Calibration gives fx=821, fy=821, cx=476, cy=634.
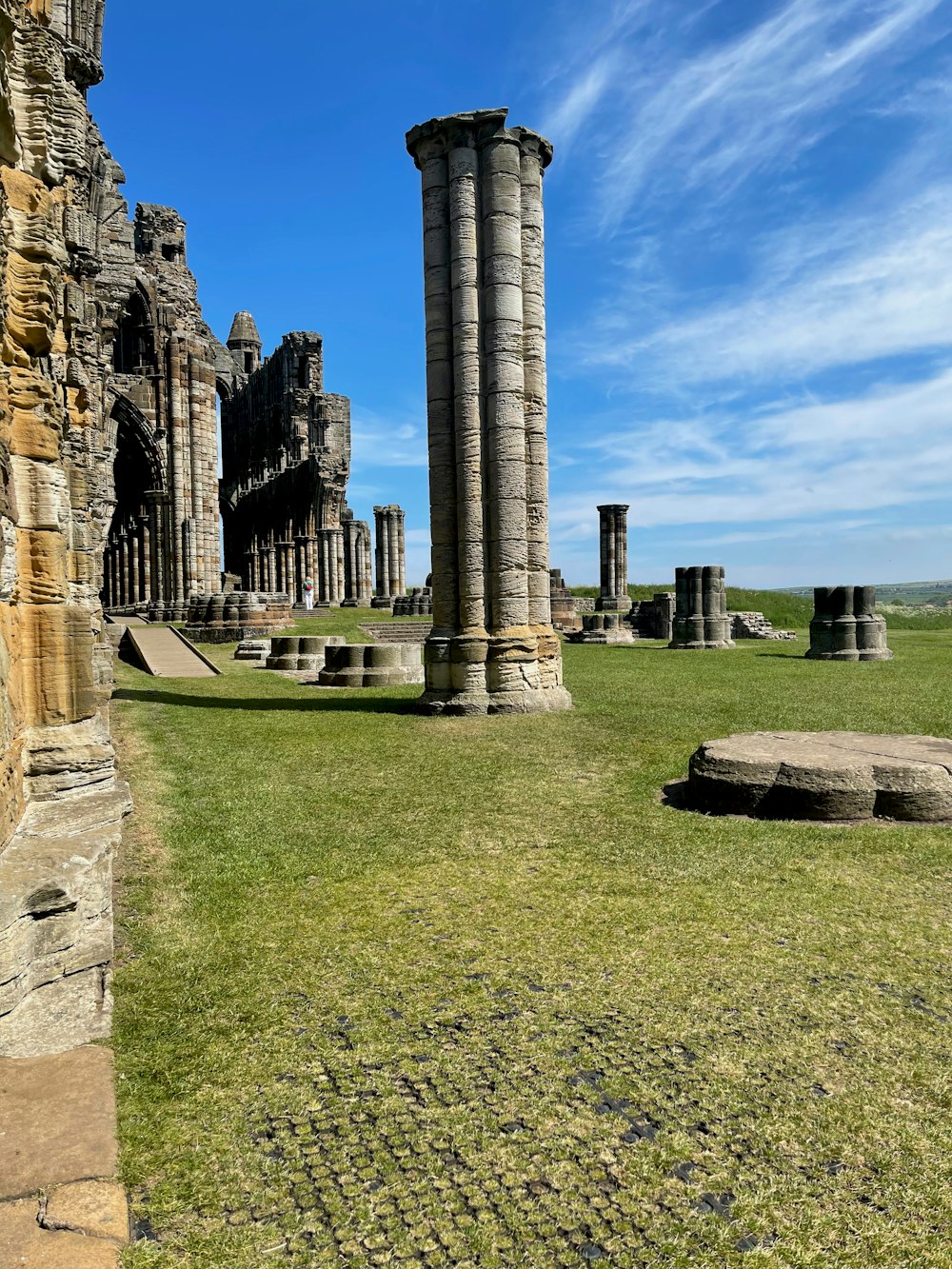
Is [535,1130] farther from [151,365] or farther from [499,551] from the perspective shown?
[151,365]

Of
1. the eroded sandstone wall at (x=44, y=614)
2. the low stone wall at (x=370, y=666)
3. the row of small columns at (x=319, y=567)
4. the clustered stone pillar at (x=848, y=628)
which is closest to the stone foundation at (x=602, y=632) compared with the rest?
the clustered stone pillar at (x=848, y=628)

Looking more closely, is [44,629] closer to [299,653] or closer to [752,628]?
[299,653]

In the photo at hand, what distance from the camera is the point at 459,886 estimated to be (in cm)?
412

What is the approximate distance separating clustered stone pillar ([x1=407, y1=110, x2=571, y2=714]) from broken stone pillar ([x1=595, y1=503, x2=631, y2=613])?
2425 cm

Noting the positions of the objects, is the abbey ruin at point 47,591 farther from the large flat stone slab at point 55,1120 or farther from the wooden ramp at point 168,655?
the wooden ramp at point 168,655

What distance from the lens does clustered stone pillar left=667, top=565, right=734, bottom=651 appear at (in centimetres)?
2270

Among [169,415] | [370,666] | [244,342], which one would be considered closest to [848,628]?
[370,666]

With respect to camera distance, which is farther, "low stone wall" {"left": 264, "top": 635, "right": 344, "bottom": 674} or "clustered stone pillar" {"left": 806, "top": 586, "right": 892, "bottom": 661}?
"clustered stone pillar" {"left": 806, "top": 586, "right": 892, "bottom": 661}

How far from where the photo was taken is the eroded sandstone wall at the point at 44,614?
2.73 meters

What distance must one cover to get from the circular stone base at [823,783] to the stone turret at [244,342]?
160 feet

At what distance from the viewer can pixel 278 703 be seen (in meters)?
11.1

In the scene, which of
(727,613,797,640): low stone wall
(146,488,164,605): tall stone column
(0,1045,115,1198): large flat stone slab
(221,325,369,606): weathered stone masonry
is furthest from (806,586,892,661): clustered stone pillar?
(221,325,369,606): weathered stone masonry

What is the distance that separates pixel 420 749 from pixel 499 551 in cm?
349

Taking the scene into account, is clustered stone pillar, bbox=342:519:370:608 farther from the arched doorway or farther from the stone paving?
the stone paving
